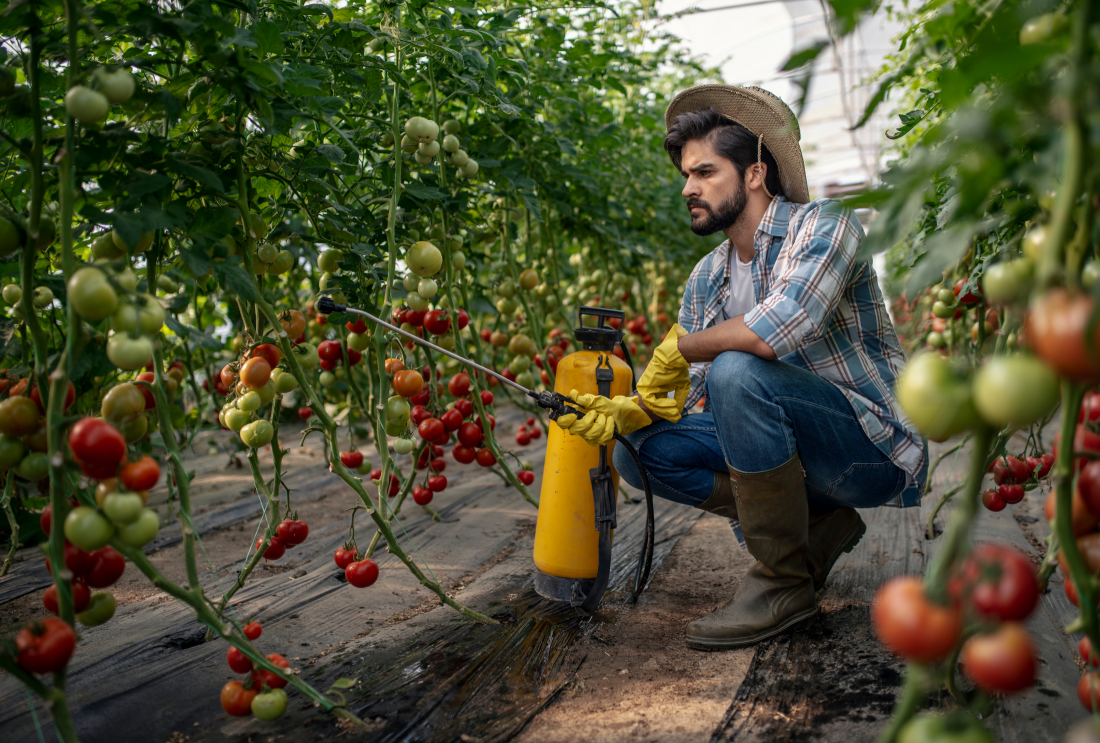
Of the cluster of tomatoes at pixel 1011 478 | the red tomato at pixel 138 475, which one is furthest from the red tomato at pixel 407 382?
the cluster of tomatoes at pixel 1011 478

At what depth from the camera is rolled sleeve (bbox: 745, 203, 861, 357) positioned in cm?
150

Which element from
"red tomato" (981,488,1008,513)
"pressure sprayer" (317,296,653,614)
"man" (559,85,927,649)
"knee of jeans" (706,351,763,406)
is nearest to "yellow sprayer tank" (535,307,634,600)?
"pressure sprayer" (317,296,653,614)

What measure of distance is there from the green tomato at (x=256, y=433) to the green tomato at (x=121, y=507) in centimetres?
50

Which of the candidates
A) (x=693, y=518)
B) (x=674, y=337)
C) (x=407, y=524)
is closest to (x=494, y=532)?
(x=407, y=524)

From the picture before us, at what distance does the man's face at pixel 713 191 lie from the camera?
1807mm

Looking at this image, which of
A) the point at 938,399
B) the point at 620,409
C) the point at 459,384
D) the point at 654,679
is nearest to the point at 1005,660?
the point at 938,399

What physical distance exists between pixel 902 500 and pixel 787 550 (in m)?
0.37

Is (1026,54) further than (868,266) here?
No

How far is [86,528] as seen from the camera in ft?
2.79

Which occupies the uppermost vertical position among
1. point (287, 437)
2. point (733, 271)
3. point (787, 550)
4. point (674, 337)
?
point (733, 271)

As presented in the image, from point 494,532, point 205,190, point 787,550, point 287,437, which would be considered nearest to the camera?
point 205,190

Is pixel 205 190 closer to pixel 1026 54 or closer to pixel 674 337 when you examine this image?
pixel 674 337

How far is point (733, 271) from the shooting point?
6.33 ft

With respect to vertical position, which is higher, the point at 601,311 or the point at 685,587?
the point at 601,311
